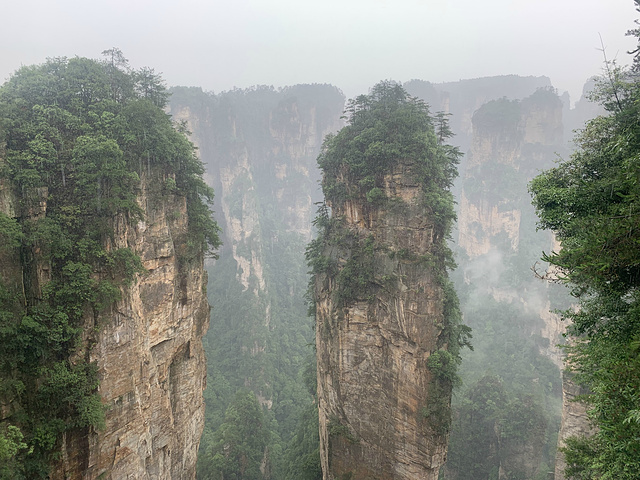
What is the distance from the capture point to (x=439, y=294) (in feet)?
48.2

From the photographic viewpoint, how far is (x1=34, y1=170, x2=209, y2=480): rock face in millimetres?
10891

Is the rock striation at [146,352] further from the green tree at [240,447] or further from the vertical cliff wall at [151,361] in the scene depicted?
the green tree at [240,447]

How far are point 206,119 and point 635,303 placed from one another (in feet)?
197

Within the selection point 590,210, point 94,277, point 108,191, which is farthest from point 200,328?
point 590,210

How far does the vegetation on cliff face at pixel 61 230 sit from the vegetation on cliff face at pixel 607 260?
426 inches

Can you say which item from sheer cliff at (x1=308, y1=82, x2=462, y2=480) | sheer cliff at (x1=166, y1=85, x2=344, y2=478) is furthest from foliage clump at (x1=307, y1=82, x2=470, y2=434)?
sheer cliff at (x1=166, y1=85, x2=344, y2=478)

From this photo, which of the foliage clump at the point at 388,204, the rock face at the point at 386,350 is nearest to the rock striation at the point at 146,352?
the rock face at the point at 386,350

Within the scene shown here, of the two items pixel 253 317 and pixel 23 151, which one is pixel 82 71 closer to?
pixel 23 151

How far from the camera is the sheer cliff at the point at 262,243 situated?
34.2 m

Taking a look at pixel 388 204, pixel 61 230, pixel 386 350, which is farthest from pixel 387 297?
pixel 61 230

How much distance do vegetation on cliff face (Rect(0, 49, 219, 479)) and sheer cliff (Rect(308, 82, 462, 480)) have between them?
7846mm

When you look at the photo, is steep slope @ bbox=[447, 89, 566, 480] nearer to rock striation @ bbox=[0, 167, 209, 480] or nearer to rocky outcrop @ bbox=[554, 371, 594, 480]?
rocky outcrop @ bbox=[554, 371, 594, 480]

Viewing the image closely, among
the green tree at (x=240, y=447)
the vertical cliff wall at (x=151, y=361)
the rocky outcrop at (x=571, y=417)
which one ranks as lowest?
the green tree at (x=240, y=447)

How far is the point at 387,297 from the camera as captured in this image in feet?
51.4
